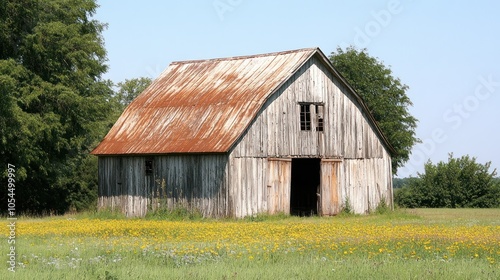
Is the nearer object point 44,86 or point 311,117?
point 311,117

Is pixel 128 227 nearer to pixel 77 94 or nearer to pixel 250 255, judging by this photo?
pixel 250 255

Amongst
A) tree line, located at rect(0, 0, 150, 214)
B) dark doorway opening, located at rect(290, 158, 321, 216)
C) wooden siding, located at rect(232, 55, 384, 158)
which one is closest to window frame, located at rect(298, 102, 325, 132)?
wooden siding, located at rect(232, 55, 384, 158)

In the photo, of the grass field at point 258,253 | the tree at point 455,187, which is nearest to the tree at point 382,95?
the tree at point 455,187

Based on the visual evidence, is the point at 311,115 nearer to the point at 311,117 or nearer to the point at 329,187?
the point at 311,117

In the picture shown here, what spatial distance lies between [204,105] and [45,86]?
27.2 ft

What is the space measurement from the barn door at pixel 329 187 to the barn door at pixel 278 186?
214cm

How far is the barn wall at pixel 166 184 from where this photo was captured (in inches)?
1458

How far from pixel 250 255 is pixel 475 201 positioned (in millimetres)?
44748

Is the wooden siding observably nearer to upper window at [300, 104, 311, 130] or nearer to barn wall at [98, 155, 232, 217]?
upper window at [300, 104, 311, 130]

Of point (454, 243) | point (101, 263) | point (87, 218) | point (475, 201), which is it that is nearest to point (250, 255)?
point (101, 263)

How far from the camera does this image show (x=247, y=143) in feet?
123

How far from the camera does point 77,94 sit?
4316 centimetres

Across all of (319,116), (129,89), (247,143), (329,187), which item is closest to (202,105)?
(247,143)

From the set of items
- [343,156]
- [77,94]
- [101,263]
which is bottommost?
[101,263]
